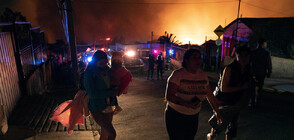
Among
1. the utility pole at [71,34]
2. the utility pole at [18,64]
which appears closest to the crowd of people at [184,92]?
the utility pole at [18,64]

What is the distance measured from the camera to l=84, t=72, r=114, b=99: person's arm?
2702 millimetres

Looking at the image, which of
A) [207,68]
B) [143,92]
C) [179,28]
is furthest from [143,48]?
[143,92]

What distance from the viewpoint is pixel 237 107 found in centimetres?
312

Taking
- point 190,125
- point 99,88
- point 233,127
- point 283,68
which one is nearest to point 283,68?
point 283,68

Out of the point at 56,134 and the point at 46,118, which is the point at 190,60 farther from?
the point at 46,118

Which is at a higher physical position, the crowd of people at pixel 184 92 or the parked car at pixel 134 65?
the crowd of people at pixel 184 92

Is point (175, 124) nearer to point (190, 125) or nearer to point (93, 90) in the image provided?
point (190, 125)

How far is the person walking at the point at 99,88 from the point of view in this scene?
2729 mm

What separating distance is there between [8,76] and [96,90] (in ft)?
11.8

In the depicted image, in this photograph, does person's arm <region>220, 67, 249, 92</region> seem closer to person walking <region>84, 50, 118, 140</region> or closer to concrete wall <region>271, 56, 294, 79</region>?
person walking <region>84, 50, 118, 140</region>

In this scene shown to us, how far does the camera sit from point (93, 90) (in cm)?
273

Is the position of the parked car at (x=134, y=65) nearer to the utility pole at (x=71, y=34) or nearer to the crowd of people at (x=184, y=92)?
the utility pole at (x=71, y=34)

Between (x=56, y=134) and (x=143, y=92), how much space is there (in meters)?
4.82

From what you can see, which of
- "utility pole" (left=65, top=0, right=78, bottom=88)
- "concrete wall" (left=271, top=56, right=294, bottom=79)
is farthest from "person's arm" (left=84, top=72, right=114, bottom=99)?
"concrete wall" (left=271, top=56, right=294, bottom=79)
